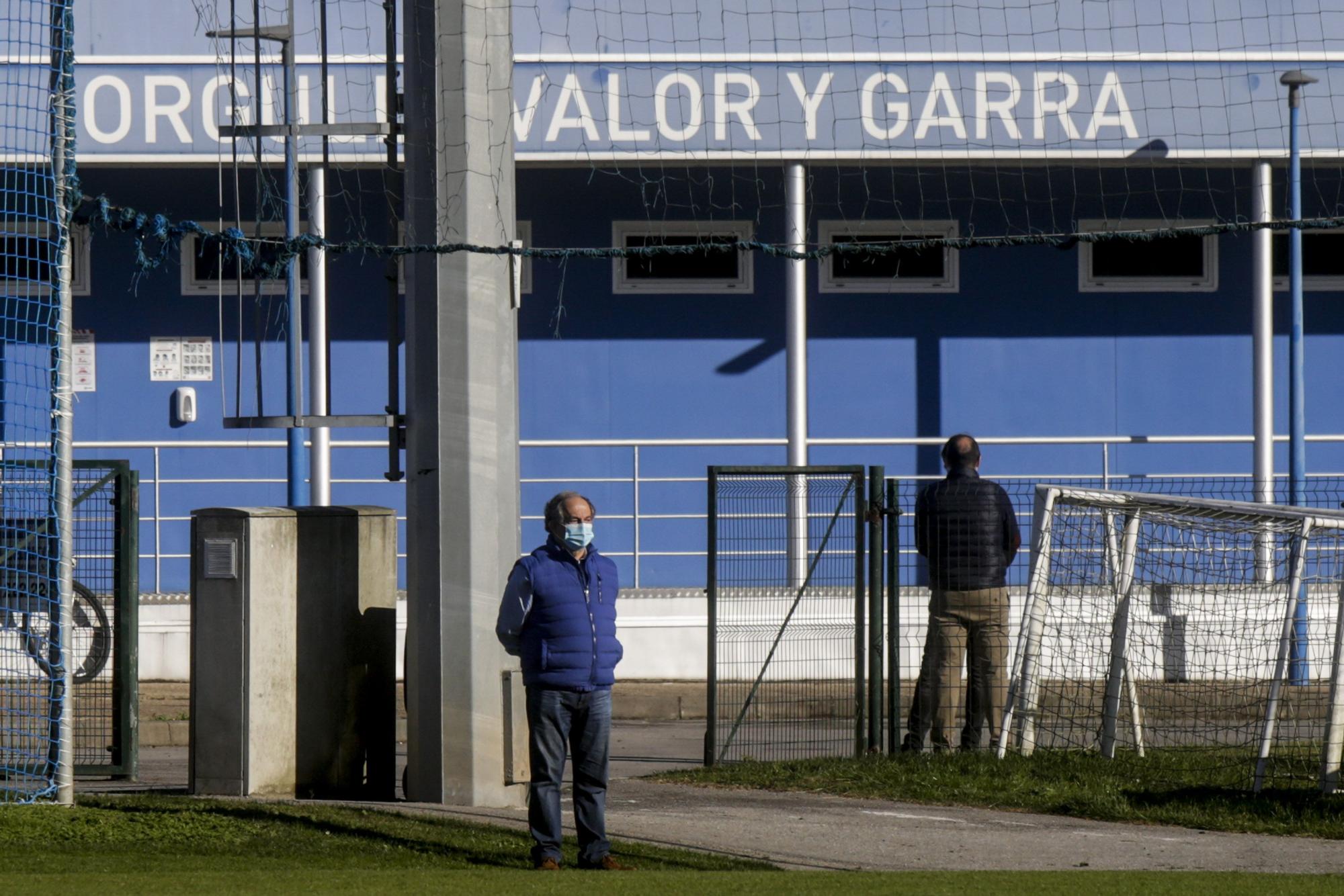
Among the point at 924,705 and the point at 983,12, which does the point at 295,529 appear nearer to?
the point at 924,705

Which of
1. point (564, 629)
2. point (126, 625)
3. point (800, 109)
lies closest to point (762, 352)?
point (800, 109)

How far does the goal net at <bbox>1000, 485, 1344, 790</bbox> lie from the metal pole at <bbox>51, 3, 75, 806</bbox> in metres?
5.05

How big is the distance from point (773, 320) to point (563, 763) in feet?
28.6

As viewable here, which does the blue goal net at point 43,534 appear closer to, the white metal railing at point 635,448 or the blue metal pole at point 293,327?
the blue metal pole at point 293,327

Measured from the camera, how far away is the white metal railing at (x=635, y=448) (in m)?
14.1

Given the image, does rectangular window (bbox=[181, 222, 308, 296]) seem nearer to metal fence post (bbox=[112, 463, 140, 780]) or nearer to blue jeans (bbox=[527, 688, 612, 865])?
metal fence post (bbox=[112, 463, 140, 780])

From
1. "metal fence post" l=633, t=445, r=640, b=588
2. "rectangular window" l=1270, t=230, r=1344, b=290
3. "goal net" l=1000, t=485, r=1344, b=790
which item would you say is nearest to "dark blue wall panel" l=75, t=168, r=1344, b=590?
"rectangular window" l=1270, t=230, r=1344, b=290

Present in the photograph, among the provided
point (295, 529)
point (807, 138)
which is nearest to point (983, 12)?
point (807, 138)

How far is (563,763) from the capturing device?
7.28 metres

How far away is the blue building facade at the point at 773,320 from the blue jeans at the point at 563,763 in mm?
7434

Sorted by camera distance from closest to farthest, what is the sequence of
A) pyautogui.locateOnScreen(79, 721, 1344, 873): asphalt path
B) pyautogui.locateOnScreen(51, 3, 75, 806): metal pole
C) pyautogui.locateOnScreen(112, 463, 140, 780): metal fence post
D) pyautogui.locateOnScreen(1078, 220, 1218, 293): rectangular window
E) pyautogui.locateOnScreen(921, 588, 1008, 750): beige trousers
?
pyautogui.locateOnScreen(79, 721, 1344, 873): asphalt path < pyautogui.locateOnScreen(51, 3, 75, 806): metal pole < pyautogui.locateOnScreen(112, 463, 140, 780): metal fence post < pyautogui.locateOnScreen(921, 588, 1008, 750): beige trousers < pyautogui.locateOnScreen(1078, 220, 1218, 293): rectangular window

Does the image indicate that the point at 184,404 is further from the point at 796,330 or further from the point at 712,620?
the point at 712,620

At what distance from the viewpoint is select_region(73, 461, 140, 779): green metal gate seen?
9656mm

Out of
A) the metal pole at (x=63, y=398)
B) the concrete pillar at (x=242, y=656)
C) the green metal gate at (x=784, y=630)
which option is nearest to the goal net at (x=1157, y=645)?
the green metal gate at (x=784, y=630)
